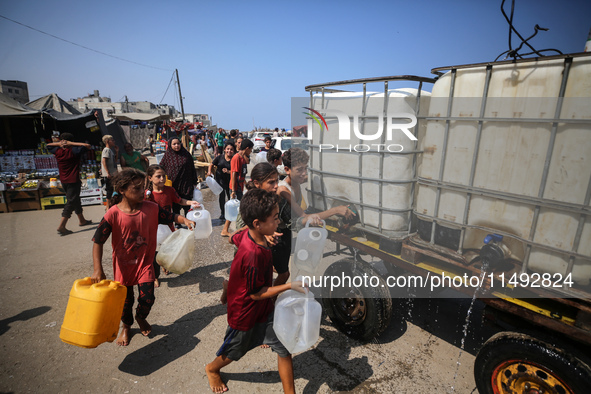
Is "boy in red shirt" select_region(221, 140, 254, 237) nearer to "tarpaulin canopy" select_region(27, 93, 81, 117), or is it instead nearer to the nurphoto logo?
the nurphoto logo

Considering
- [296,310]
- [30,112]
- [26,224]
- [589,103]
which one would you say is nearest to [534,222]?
[589,103]

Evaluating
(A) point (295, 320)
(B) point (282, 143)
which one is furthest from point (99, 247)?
(B) point (282, 143)

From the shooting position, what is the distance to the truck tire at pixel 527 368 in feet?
5.90

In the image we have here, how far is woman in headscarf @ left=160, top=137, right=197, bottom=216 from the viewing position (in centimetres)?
521

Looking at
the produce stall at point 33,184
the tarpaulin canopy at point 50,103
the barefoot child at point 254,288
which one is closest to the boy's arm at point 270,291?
the barefoot child at point 254,288

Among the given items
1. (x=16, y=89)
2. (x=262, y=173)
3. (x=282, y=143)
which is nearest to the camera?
(x=262, y=173)

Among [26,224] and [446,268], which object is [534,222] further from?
[26,224]

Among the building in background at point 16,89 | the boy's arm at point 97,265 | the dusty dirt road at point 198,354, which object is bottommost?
the dusty dirt road at point 198,354

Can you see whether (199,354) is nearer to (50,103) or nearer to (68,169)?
(68,169)

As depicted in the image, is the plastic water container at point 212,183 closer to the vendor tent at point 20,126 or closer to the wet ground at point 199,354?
the wet ground at point 199,354

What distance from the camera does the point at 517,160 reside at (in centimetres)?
207

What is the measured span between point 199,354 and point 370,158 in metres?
2.50

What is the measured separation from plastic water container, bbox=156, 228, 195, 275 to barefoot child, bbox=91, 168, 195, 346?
1.13 ft

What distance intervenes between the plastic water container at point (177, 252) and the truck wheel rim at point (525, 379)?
2.95 metres
